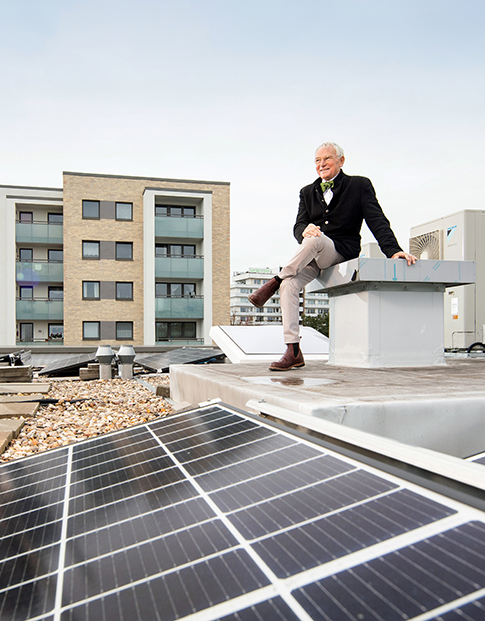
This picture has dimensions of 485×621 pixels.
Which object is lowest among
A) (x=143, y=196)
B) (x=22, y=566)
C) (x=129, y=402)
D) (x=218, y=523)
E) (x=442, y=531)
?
(x=129, y=402)

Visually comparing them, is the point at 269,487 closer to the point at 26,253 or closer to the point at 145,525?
the point at 145,525

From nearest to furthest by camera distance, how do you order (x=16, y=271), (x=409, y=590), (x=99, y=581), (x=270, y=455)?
(x=409, y=590)
(x=99, y=581)
(x=270, y=455)
(x=16, y=271)

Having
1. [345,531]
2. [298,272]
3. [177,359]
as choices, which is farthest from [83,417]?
[177,359]

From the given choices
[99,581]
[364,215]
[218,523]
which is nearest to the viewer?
[99,581]

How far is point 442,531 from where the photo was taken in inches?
38.8

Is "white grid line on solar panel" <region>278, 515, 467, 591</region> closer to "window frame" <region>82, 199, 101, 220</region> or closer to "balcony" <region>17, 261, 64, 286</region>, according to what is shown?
"window frame" <region>82, 199, 101, 220</region>

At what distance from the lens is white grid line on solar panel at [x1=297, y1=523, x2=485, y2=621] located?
2.67 ft

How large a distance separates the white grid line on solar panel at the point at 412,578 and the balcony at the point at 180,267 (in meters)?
35.4

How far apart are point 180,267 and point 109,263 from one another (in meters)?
5.29

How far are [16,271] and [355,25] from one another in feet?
104

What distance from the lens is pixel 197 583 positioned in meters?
1.01

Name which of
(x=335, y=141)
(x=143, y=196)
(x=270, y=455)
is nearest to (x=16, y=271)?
(x=143, y=196)

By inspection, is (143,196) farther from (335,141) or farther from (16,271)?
(335,141)

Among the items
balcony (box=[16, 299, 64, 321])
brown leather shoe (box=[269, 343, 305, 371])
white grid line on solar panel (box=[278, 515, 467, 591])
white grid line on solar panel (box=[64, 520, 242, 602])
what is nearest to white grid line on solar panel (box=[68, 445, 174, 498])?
white grid line on solar panel (box=[64, 520, 242, 602])
